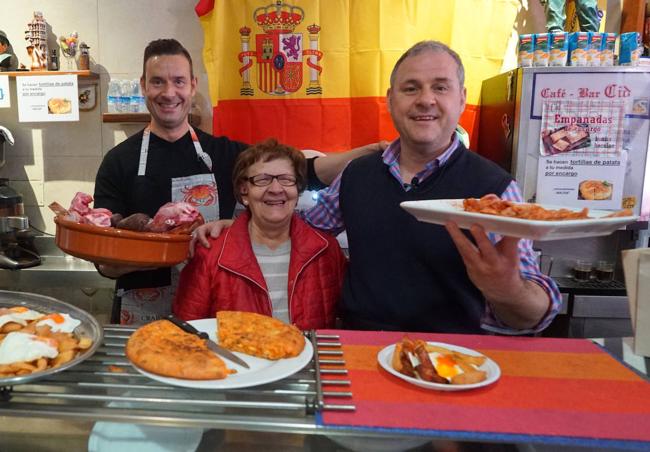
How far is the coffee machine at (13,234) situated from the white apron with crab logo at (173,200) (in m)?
1.07

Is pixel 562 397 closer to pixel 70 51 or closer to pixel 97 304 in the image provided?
pixel 97 304

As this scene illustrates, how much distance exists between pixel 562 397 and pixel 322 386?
424mm

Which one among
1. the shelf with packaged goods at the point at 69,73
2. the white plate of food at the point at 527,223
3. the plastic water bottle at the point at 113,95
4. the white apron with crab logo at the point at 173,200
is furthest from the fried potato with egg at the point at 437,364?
the shelf with packaged goods at the point at 69,73

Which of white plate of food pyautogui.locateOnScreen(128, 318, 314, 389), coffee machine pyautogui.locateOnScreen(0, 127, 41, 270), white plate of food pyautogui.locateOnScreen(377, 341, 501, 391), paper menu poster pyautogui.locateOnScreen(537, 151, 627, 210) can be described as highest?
paper menu poster pyautogui.locateOnScreen(537, 151, 627, 210)

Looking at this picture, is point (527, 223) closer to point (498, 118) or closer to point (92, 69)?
point (498, 118)

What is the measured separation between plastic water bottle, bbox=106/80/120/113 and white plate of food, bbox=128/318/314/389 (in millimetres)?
2549

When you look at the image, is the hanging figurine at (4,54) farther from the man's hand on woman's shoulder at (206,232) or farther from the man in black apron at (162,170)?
the man's hand on woman's shoulder at (206,232)

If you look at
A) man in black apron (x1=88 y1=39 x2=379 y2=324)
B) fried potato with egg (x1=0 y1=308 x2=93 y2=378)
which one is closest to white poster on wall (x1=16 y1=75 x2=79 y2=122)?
man in black apron (x1=88 y1=39 x2=379 y2=324)

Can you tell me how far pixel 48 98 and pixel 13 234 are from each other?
0.90 meters

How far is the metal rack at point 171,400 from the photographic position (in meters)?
0.77

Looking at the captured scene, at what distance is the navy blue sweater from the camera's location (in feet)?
5.19

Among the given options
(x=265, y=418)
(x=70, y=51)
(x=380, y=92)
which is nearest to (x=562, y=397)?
(x=265, y=418)

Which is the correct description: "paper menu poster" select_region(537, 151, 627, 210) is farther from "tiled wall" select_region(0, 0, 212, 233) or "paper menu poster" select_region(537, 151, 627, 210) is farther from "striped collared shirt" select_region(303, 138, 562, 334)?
"tiled wall" select_region(0, 0, 212, 233)

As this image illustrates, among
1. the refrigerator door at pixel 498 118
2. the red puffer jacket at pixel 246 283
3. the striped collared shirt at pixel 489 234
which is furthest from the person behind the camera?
the refrigerator door at pixel 498 118
